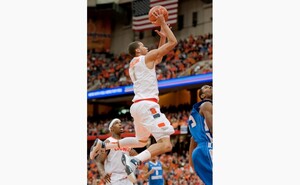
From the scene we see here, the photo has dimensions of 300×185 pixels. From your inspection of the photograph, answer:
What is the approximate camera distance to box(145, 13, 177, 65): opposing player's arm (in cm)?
652

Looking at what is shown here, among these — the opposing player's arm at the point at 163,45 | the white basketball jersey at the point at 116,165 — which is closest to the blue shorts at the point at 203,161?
the opposing player's arm at the point at 163,45

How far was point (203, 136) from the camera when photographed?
7238 mm

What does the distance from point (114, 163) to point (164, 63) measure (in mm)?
18035

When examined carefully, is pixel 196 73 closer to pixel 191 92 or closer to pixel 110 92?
pixel 191 92

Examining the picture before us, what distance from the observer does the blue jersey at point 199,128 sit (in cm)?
720

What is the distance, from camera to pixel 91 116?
30.1m

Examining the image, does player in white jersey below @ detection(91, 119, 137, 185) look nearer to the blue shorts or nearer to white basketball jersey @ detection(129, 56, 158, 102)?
the blue shorts

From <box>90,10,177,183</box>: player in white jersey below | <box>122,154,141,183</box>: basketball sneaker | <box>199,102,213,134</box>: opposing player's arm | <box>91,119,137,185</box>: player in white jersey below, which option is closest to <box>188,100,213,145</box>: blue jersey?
<box>199,102,213,134</box>: opposing player's arm

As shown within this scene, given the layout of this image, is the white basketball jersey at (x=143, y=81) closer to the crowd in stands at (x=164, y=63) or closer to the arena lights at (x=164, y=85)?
the arena lights at (x=164, y=85)

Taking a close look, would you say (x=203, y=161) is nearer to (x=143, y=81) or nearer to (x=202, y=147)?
(x=202, y=147)
